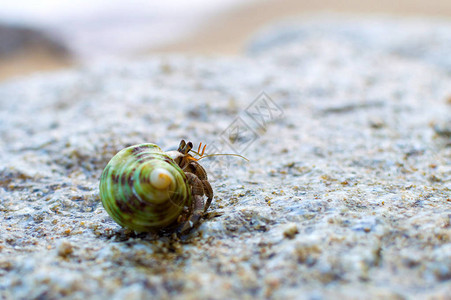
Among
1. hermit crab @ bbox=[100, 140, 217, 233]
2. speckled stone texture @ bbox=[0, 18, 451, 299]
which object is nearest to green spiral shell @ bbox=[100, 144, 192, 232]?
hermit crab @ bbox=[100, 140, 217, 233]

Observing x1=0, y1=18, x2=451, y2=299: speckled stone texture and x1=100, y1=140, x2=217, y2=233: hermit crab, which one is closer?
x1=0, y1=18, x2=451, y2=299: speckled stone texture

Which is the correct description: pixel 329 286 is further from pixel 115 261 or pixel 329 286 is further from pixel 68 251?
pixel 68 251

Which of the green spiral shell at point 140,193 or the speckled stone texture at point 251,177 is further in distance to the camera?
the green spiral shell at point 140,193

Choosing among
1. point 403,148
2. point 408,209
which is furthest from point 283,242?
point 403,148

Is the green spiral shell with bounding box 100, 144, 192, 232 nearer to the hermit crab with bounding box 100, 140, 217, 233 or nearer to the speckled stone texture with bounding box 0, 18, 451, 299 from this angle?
the hermit crab with bounding box 100, 140, 217, 233

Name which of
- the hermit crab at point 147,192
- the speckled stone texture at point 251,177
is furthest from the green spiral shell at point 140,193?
the speckled stone texture at point 251,177

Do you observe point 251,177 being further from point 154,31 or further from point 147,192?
point 154,31

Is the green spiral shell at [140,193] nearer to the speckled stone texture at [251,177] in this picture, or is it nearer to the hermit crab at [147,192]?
the hermit crab at [147,192]
